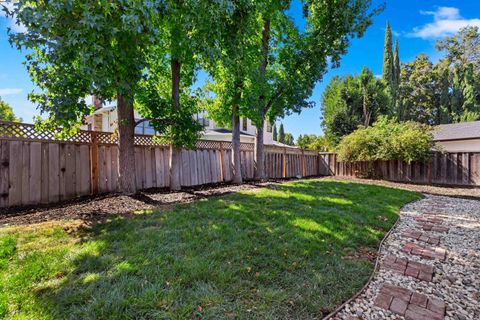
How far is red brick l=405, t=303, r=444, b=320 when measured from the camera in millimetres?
1912

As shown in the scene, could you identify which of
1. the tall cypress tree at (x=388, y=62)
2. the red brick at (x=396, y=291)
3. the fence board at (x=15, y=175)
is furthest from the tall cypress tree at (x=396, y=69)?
the fence board at (x=15, y=175)

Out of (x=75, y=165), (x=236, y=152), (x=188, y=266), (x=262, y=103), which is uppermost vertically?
(x=262, y=103)

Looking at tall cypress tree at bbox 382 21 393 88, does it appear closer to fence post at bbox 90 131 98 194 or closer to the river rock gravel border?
the river rock gravel border

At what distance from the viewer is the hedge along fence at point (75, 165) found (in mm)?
4492

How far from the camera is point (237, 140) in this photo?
27.5ft

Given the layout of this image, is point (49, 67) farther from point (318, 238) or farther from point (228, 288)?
point (318, 238)

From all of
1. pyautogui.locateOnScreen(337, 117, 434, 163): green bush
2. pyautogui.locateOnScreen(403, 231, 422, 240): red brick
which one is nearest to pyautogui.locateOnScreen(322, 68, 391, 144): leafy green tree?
pyautogui.locateOnScreen(337, 117, 434, 163): green bush

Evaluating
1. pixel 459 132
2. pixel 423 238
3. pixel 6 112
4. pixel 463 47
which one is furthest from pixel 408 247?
pixel 463 47

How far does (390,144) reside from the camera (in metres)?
11.0

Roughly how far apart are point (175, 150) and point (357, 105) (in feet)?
60.1

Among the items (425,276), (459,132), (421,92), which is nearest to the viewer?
(425,276)

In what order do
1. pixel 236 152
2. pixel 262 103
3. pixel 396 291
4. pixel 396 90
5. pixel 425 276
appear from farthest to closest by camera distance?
pixel 396 90
pixel 262 103
pixel 236 152
pixel 425 276
pixel 396 291

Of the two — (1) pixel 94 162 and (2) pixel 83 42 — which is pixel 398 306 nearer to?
(2) pixel 83 42

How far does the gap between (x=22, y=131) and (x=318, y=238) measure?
562 cm
